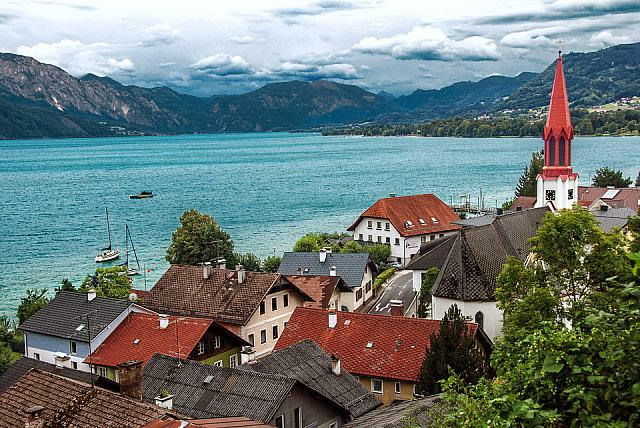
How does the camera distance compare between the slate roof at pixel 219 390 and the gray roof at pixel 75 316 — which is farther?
the gray roof at pixel 75 316

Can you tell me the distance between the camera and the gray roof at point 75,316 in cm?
3956

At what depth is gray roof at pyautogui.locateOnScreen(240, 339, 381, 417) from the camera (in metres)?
27.0

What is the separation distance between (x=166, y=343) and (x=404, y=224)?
44.7m

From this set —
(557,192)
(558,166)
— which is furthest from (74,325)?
(558,166)

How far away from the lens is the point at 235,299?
1694 inches

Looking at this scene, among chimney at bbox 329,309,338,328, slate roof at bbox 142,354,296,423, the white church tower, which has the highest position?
the white church tower

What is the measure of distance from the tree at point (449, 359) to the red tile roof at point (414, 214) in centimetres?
4679

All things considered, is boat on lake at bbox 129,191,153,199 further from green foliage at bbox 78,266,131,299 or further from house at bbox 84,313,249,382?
house at bbox 84,313,249,382

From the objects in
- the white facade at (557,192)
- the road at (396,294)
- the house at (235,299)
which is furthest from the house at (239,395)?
the white facade at (557,192)

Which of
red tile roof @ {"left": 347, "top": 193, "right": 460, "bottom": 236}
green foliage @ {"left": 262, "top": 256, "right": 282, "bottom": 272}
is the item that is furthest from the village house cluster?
red tile roof @ {"left": 347, "top": 193, "right": 460, "bottom": 236}

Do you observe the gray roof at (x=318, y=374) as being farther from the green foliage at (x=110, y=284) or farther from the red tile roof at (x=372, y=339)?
the green foliage at (x=110, y=284)

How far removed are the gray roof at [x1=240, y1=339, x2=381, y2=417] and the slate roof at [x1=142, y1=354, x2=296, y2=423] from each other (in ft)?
7.48

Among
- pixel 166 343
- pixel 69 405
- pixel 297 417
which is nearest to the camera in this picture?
pixel 69 405

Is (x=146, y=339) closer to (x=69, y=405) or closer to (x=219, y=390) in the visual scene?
(x=219, y=390)
